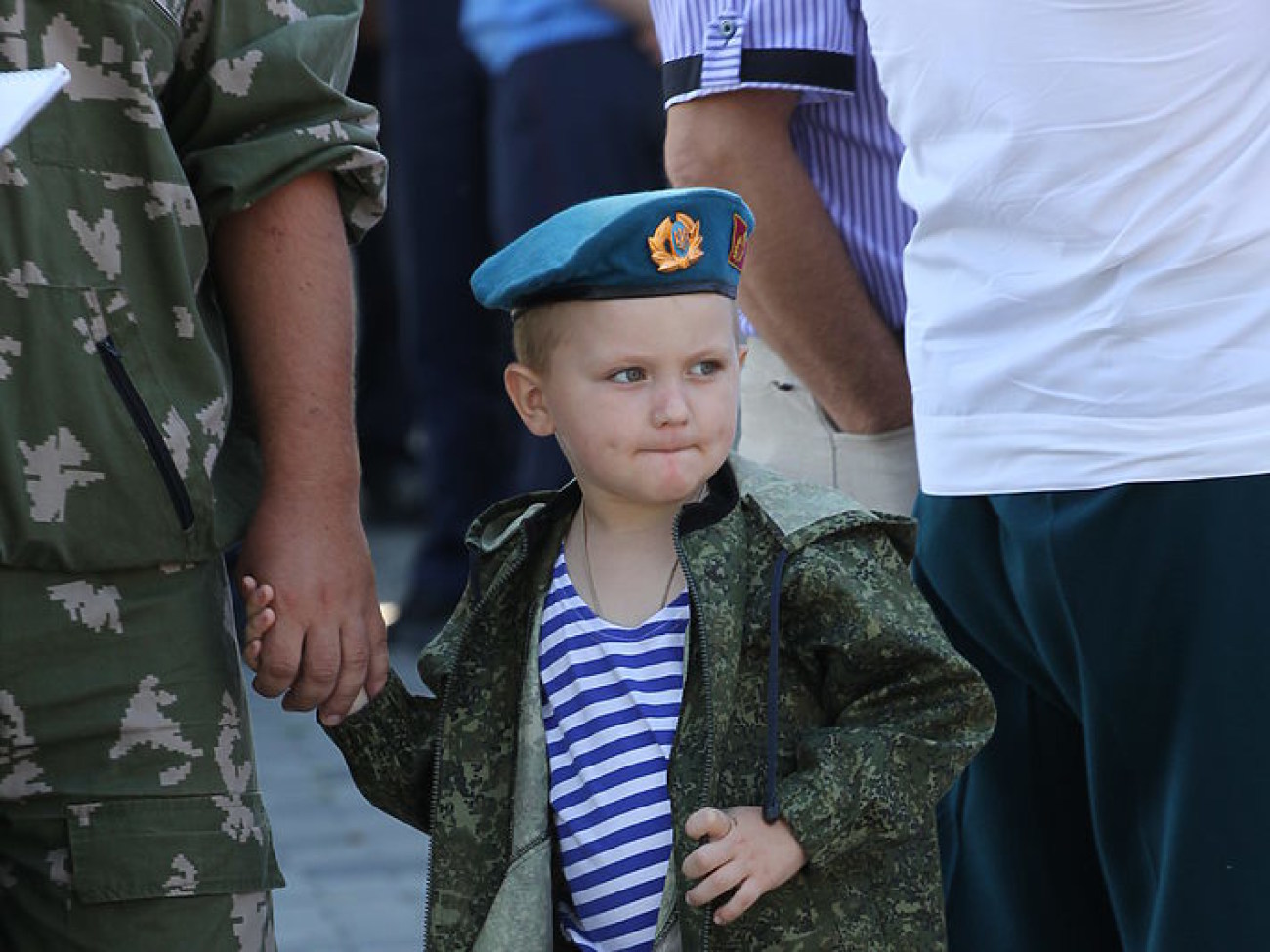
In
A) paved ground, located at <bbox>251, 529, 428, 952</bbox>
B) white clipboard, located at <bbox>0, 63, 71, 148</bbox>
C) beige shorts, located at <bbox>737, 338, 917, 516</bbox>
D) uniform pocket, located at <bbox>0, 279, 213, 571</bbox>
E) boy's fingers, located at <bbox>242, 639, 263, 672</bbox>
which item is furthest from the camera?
paved ground, located at <bbox>251, 529, 428, 952</bbox>

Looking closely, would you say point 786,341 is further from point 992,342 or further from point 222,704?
point 222,704

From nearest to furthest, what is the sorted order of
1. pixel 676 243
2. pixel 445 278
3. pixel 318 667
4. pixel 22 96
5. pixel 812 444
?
pixel 22 96, pixel 676 243, pixel 318 667, pixel 812 444, pixel 445 278

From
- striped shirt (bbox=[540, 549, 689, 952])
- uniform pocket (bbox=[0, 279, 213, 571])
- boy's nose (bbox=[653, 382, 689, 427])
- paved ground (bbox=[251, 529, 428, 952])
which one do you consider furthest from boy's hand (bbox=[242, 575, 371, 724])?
paved ground (bbox=[251, 529, 428, 952])

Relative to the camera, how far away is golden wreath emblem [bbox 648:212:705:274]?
7.88 ft

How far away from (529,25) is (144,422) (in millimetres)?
3825

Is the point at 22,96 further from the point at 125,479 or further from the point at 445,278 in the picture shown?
the point at 445,278

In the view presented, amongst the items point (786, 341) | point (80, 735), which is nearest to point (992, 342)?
point (786, 341)

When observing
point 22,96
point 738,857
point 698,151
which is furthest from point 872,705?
point 22,96

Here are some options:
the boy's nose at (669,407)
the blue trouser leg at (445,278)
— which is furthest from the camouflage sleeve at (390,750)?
the blue trouser leg at (445,278)

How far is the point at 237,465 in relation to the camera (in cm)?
259

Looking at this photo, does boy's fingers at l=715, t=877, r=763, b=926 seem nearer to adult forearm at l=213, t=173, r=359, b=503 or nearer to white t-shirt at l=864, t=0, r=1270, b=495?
white t-shirt at l=864, t=0, r=1270, b=495

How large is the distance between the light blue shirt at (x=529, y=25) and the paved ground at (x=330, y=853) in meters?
1.81

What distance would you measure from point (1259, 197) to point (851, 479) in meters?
0.82

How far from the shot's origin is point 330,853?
5.37 meters
